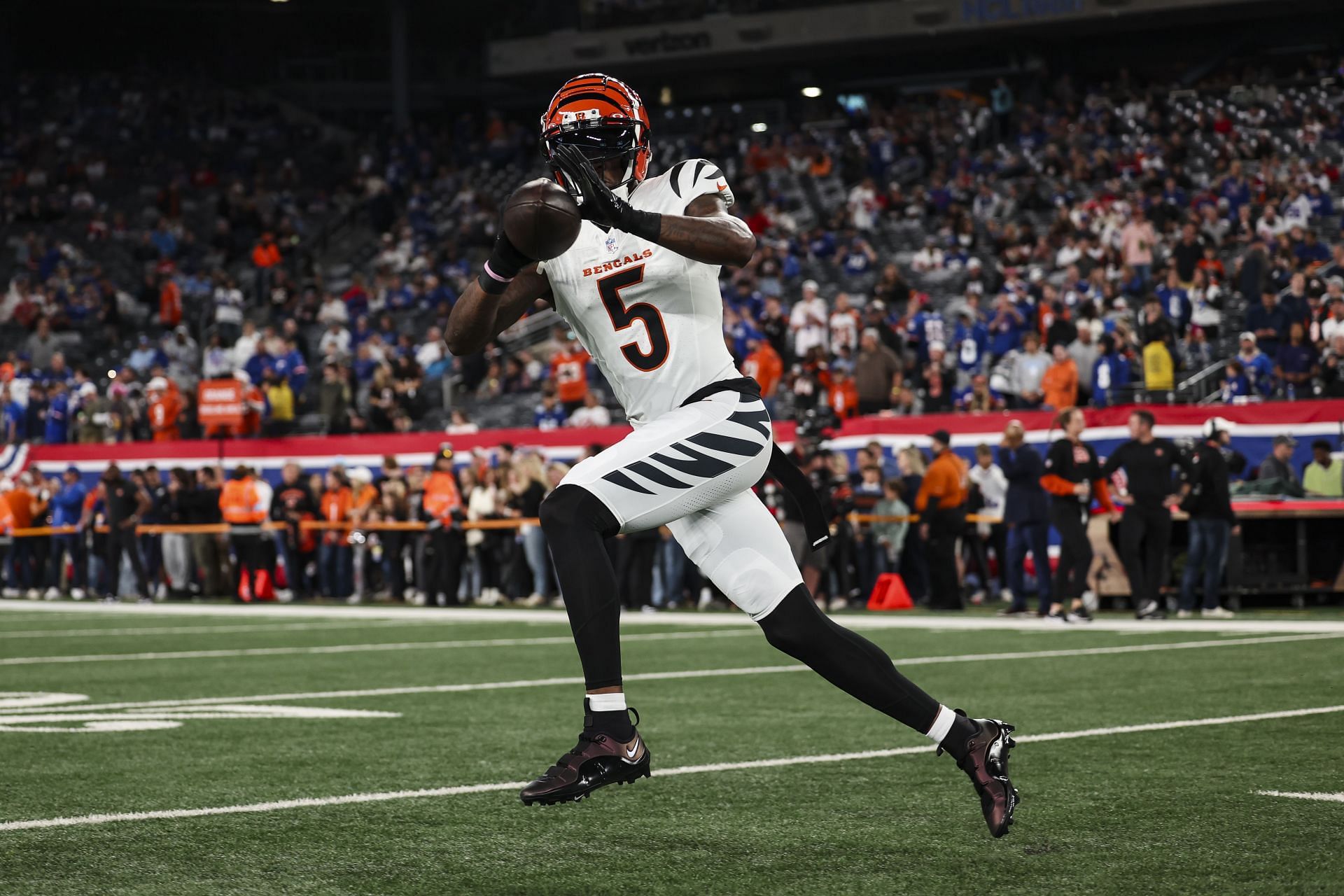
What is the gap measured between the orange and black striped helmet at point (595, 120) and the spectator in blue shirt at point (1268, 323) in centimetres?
1488

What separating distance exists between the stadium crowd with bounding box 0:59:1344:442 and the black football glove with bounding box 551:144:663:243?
46.1ft

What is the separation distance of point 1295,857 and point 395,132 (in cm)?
3377

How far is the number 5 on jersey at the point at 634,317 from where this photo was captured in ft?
15.1

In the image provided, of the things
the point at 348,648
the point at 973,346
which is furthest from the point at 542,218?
the point at 973,346

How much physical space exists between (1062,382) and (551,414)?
640 cm

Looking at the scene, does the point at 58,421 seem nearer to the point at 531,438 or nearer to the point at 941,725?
the point at 531,438

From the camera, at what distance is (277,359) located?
25062mm

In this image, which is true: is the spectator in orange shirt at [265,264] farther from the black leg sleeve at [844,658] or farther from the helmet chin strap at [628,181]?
the black leg sleeve at [844,658]

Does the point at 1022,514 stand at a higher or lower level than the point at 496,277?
lower

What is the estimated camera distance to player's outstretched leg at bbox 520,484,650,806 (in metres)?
4.31

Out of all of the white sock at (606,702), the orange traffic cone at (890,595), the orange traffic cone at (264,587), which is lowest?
the orange traffic cone at (264,587)

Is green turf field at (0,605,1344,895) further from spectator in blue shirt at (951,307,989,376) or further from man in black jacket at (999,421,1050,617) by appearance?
spectator in blue shirt at (951,307,989,376)

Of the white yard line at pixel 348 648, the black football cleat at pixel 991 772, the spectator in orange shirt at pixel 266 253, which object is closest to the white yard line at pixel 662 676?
the white yard line at pixel 348 648

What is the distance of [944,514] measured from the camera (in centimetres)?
1625
